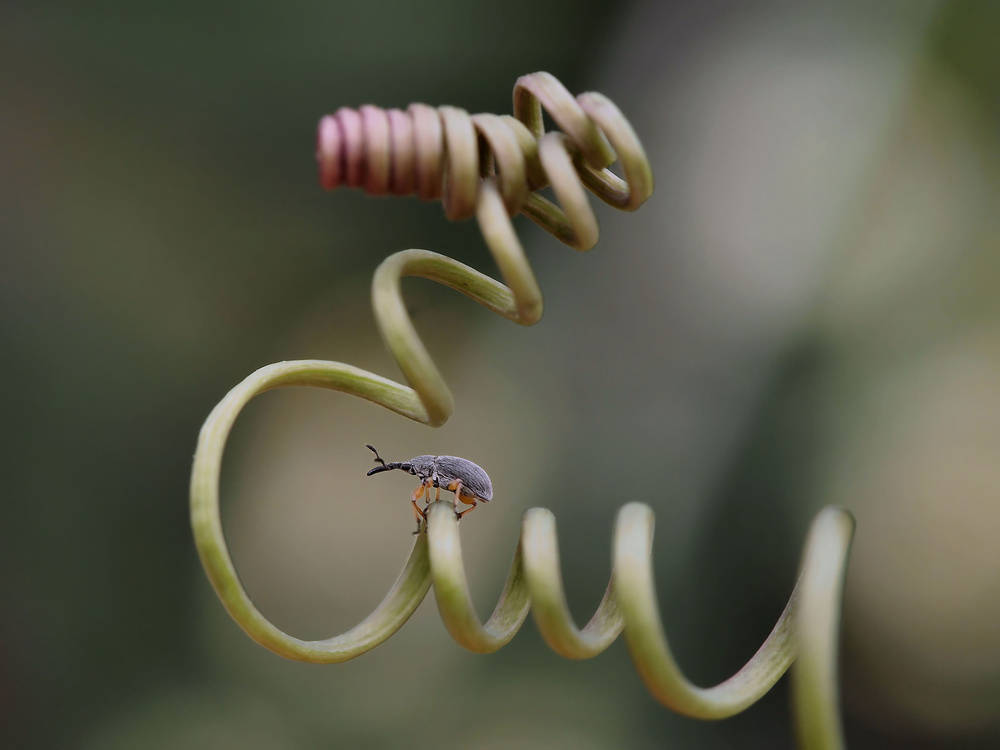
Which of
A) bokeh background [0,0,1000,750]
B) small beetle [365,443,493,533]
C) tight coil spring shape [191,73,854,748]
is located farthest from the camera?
bokeh background [0,0,1000,750]

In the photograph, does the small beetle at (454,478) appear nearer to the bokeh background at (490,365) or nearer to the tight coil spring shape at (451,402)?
the tight coil spring shape at (451,402)

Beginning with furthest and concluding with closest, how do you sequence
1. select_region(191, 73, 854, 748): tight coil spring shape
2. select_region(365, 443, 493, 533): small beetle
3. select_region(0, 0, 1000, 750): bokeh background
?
select_region(0, 0, 1000, 750): bokeh background, select_region(365, 443, 493, 533): small beetle, select_region(191, 73, 854, 748): tight coil spring shape

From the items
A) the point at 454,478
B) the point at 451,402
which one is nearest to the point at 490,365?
the point at 454,478

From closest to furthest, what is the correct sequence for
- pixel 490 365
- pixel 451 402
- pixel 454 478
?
pixel 451 402
pixel 454 478
pixel 490 365

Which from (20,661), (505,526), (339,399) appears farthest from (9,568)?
(505,526)

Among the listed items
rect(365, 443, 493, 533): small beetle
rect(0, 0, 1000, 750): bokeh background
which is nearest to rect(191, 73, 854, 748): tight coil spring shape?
rect(365, 443, 493, 533): small beetle

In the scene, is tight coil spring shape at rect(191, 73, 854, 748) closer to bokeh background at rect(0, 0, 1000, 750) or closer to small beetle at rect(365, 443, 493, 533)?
small beetle at rect(365, 443, 493, 533)

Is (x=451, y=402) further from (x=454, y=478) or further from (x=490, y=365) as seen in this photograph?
(x=490, y=365)
